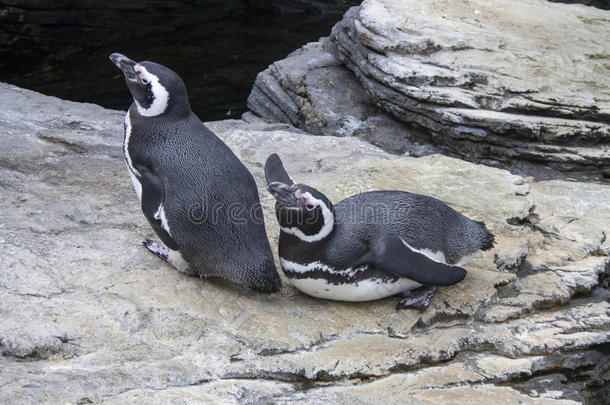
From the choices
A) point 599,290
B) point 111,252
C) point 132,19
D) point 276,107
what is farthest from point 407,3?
point 132,19

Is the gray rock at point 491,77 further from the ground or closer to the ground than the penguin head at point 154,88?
closer to the ground

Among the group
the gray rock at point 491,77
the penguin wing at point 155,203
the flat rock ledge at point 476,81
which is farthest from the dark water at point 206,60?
the penguin wing at point 155,203

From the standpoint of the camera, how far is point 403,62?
16.9ft

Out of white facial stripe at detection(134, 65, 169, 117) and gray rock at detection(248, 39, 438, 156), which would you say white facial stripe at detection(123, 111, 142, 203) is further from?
gray rock at detection(248, 39, 438, 156)

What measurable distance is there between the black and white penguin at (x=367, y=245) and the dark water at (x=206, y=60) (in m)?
4.40

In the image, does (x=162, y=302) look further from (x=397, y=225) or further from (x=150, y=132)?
(x=397, y=225)

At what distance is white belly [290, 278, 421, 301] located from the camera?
2.95 meters

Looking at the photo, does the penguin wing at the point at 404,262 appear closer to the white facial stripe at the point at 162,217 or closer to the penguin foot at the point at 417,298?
the penguin foot at the point at 417,298

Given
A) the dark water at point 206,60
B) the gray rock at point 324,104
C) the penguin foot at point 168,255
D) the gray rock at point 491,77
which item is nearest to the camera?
the penguin foot at point 168,255

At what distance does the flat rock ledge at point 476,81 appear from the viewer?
15.6 ft

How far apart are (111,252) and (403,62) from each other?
110 inches

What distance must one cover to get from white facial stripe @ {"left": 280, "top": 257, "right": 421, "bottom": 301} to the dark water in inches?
175

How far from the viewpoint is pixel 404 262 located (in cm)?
285

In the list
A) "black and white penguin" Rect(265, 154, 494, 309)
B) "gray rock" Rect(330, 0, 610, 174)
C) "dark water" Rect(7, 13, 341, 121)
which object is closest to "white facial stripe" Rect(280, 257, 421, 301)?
"black and white penguin" Rect(265, 154, 494, 309)
